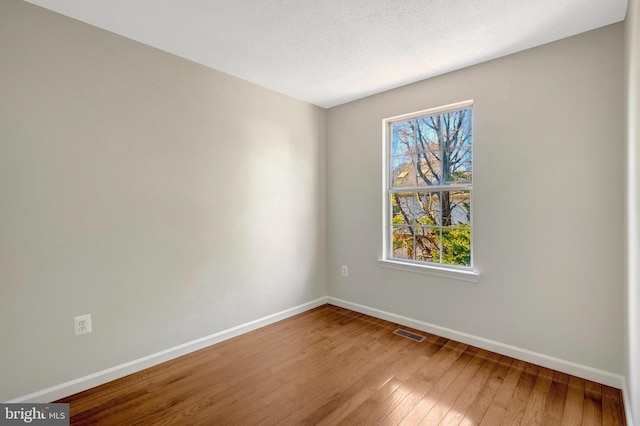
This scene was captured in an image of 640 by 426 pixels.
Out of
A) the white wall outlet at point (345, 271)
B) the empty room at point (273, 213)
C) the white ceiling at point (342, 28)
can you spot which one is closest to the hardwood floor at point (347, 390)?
the empty room at point (273, 213)

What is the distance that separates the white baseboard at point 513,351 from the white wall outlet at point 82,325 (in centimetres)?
251

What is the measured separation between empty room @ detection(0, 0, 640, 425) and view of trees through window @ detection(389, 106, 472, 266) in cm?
2

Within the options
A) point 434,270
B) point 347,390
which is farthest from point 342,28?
point 347,390

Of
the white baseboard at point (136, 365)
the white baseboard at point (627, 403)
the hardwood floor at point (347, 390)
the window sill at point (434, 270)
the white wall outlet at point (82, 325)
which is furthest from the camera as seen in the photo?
the window sill at point (434, 270)

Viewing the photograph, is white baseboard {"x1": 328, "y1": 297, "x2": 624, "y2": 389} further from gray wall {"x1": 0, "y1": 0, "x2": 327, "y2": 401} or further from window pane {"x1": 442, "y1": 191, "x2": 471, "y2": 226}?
gray wall {"x1": 0, "y1": 0, "x2": 327, "y2": 401}

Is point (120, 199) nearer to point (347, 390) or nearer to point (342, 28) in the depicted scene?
point (342, 28)

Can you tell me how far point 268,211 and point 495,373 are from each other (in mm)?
2371

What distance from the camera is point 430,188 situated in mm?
2988

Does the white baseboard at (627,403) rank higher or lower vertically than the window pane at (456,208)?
lower

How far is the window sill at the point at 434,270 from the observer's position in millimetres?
2666

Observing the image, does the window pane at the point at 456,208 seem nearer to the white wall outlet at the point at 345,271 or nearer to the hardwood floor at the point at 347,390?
the hardwood floor at the point at 347,390

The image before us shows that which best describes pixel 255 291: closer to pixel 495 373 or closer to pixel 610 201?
pixel 495 373

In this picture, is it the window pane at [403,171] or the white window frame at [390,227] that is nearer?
the white window frame at [390,227]

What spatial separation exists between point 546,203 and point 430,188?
94cm
